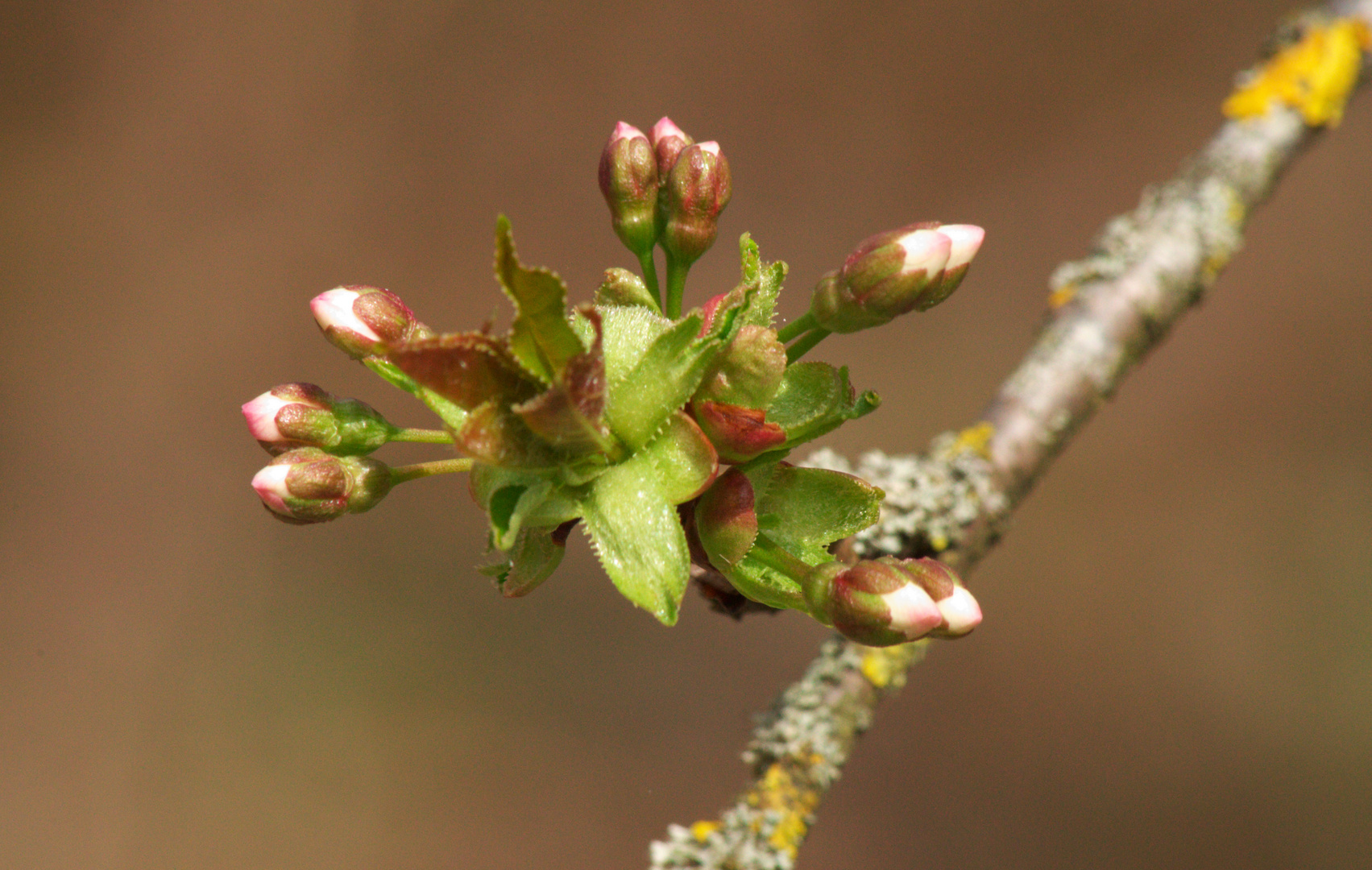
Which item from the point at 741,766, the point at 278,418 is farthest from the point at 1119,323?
the point at 741,766

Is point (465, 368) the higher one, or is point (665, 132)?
point (665, 132)

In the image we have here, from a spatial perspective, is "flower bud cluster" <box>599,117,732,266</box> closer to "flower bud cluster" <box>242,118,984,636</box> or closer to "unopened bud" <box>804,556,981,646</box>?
"flower bud cluster" <box>242,118,984,636</box>

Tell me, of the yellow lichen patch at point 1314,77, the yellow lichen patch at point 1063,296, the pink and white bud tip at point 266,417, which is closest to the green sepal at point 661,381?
the pink and white bud tip at point 266,417

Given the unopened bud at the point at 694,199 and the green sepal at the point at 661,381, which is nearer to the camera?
the green sepal at the point at 661,381

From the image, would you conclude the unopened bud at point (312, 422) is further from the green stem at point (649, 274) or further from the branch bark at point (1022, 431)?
the branch bark at point (1022, 431)

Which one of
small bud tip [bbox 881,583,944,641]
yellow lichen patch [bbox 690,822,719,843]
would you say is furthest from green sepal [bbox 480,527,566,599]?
yellow lichen patch [bbox 690,822,719,843]

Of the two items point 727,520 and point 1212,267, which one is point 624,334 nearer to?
point 727,520

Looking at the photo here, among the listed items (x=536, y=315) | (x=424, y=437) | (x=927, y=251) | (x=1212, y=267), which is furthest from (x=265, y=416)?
(x=1212, y=267)
